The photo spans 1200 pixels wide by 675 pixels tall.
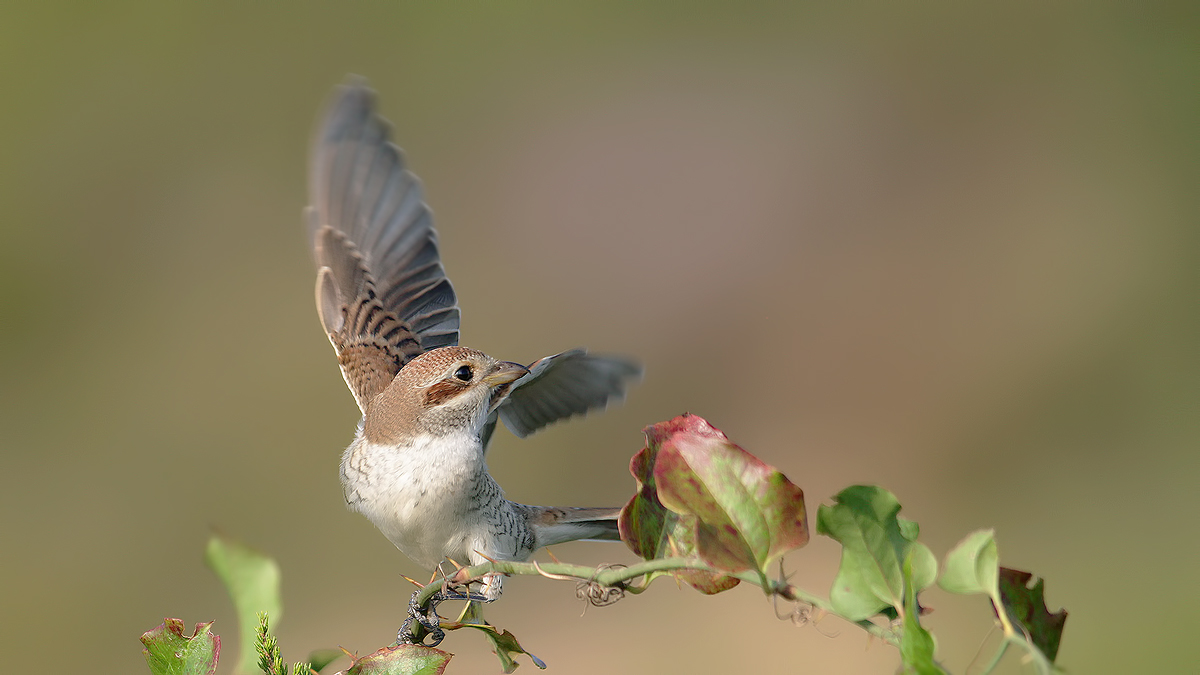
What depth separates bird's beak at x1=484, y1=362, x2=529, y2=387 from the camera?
9.77ft

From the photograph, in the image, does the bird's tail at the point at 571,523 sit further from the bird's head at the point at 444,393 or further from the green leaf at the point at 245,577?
the green leaf at the point at 245,577

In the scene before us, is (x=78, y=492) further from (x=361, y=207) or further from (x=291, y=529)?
(x=361, y=207)

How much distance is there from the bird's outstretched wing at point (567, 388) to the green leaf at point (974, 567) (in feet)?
6.41

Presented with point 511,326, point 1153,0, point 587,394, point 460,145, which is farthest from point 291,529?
point 1153,0

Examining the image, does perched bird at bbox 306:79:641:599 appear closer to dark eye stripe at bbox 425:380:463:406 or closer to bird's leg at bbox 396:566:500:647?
dark eye stripe at bbox 425:380:463:406

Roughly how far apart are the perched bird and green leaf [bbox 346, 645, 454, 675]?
Result: 0.87m

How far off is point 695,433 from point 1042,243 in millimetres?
9101

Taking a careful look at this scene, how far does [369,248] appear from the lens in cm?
401

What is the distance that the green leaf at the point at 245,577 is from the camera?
4.98 ft

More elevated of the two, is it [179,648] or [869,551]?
[869,551]

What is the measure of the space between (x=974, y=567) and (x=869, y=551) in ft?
0.40

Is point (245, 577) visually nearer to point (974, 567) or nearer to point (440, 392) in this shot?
point (974, 567)

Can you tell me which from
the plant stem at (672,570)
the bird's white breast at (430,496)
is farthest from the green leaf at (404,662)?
the bird's white breast at (430,496)

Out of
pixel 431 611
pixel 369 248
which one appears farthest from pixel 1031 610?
pixel 369 248
